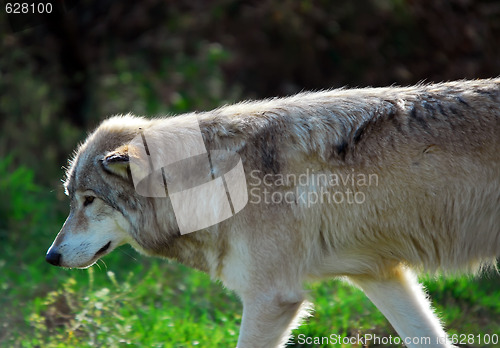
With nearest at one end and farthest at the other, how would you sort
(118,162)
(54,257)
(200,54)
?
(118,162) < (54,257) < (200,54)

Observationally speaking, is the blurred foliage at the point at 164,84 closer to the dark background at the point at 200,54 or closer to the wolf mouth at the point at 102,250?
the dark background at the point at 200,54

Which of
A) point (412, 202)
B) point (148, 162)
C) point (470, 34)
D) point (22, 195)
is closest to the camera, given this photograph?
point (412, 202)

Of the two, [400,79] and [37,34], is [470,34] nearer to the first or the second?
[400,79]

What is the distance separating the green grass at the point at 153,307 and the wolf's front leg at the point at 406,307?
0.46 meters

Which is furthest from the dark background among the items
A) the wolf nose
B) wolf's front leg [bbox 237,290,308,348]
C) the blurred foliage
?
wolf's front leg [bbox 237,290,308,348]

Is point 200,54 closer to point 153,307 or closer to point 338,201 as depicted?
point 153,307

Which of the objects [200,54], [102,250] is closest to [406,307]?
[102,250]

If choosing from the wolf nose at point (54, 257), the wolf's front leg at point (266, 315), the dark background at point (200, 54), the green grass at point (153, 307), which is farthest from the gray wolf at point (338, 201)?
the dark background at point (200, 54)

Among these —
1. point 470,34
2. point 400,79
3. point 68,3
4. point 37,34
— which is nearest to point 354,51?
point 400,79

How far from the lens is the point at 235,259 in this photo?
Result: 151 inches

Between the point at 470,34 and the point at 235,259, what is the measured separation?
6.12m

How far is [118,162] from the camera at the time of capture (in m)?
3.89

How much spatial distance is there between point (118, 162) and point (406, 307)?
207 centimetres

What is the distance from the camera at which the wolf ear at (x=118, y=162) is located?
153 inches
